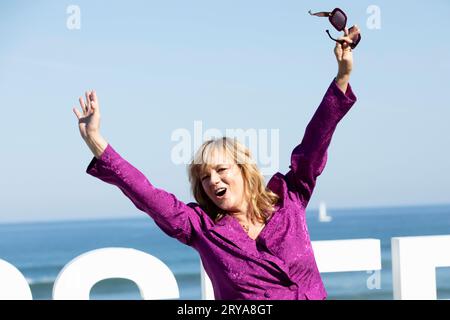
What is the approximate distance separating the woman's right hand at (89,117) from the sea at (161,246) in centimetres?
1388

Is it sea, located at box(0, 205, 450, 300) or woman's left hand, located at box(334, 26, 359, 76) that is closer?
A: woman's left hand, located at box(334, 26, 359, 76)

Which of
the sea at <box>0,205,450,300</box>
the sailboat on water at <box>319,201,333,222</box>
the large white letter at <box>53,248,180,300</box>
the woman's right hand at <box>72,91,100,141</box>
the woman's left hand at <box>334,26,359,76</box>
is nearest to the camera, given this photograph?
the woman's right hand at <box>72,91,100,141</box>

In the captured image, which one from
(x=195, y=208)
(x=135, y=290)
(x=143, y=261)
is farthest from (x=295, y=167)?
(x=135, y=290)

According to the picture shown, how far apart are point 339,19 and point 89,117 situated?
3.45 feet

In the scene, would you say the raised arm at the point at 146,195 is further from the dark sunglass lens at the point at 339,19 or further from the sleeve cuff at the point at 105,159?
the dark sunglass lens at the point at 339,19

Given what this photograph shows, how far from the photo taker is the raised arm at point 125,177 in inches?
122

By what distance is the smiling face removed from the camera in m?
3.29

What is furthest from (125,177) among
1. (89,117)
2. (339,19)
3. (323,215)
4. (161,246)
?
(323,215)

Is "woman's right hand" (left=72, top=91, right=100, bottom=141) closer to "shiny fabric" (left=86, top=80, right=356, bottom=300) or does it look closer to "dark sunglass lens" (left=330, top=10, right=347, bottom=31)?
"shiny fabric" (left=86, top=80, right=356, bottom=300)

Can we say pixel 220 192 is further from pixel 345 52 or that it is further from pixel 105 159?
pixel 345 52

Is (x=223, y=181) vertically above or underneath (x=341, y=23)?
underneath

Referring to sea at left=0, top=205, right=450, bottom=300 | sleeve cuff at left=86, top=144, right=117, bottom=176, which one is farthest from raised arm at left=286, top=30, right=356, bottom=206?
sea at left=0, top=205, right=450, bottom=300

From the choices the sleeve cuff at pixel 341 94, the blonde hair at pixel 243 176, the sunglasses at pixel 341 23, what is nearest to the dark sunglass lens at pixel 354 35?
the sunglasses at pixel 341 23

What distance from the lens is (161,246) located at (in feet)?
97.4
